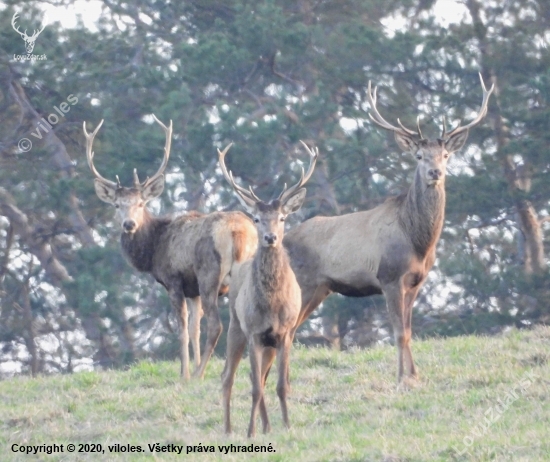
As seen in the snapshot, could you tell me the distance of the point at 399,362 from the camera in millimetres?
10586

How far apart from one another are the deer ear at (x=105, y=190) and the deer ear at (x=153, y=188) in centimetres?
34

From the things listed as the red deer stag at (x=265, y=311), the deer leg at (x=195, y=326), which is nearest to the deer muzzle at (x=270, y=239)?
the red deer stag at (x=265, y=311)

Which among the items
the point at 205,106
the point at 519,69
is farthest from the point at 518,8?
the point at 205,106

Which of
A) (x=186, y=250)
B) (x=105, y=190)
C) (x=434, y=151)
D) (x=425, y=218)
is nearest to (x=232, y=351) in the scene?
(x=425, y=218)

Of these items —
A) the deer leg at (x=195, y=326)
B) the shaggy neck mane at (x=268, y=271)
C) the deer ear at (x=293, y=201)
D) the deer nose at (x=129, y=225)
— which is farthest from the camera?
the deer nose at (x=129, y=225)

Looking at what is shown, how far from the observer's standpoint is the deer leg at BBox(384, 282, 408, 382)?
10.6 metres

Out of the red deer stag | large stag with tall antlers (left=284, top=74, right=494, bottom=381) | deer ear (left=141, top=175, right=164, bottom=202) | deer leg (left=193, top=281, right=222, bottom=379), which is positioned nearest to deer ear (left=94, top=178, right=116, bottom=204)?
deer ear (left=141, top=175, right=164, bottom=202)

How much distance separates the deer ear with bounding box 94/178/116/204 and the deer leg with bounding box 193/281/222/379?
1.83 meters

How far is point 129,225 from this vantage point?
12422 mm

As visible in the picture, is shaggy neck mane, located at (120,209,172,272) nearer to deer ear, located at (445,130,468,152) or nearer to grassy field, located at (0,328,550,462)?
grassy field, located at (0,328,550,462)

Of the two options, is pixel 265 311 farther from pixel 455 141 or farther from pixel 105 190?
pixel 105 190

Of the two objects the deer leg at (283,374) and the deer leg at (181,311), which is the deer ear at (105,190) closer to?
the deer leg at (181,311)

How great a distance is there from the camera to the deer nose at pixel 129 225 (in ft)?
40.7

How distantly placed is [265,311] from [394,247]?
2478 millimetres
